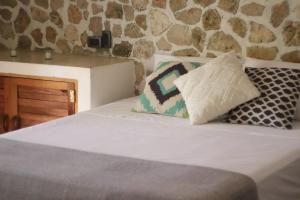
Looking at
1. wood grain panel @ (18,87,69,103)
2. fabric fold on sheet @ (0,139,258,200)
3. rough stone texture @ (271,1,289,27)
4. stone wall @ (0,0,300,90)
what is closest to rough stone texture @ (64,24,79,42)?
stone wall @ (0,0,300,90)

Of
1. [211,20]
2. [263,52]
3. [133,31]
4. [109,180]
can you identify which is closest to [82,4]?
[133,31]

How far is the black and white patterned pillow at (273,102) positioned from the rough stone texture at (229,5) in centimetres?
60

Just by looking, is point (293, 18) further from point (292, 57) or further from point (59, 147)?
point (59, 147)

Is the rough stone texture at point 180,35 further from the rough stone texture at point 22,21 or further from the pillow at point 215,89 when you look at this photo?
the rough stone texture at point 22,21

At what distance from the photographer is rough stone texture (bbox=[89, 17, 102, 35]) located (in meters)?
4.31

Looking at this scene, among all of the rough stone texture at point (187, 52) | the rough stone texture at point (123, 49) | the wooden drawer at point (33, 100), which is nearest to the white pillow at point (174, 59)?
the rough stone texture at point (187, 52)

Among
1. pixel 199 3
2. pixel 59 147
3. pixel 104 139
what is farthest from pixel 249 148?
pixel 199 3

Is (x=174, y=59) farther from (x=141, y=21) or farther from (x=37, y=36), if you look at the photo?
(x=37, y=36)

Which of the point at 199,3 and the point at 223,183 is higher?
the point at 199,3

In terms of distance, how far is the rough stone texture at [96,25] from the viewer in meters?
4.31

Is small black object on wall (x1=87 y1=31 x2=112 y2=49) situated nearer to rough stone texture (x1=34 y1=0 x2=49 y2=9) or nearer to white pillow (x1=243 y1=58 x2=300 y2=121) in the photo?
rough stone texture (x1=34 y1=0 x2=49 y2=9)

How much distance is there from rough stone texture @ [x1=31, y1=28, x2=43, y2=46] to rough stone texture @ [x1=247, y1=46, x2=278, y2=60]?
5.62 ft

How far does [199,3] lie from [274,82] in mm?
896

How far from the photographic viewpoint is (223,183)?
7.36 ft
